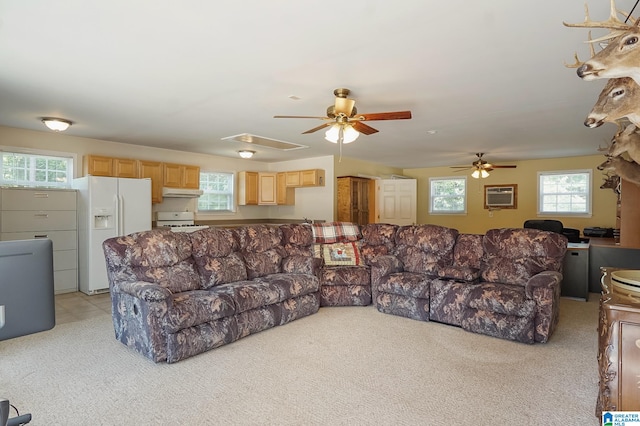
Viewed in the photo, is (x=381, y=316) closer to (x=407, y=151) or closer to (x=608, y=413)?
(x=608, y=413)

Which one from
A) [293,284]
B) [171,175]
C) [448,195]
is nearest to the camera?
[293,284]

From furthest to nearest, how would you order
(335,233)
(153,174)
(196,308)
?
(153,174)
(335,233)
(196,308)

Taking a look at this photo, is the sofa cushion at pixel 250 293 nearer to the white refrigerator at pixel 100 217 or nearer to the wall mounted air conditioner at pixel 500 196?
the white refrigerator at pixel 100 217

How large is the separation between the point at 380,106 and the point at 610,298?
2.89 meters

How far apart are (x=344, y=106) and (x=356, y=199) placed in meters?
4.52

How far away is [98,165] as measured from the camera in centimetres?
564

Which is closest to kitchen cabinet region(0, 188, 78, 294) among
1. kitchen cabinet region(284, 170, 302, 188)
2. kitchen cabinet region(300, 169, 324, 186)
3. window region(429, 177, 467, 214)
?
kitchen cabinet region(284, 170, 302, 188)

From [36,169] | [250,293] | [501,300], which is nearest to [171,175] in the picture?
[36,169]

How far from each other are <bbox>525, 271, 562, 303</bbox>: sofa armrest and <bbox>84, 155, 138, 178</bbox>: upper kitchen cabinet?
5.96m

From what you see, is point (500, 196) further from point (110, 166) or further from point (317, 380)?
point (110, 166)

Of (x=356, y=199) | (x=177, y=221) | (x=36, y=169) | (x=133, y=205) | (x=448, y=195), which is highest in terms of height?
(x=36, y=169)

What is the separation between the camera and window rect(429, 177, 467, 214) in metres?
8.89

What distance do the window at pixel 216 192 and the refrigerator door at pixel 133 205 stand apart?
1.55 metres

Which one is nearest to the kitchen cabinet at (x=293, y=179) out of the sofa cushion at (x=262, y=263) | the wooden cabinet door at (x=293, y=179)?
the wooden cabinet door at (x=293, y=179)
